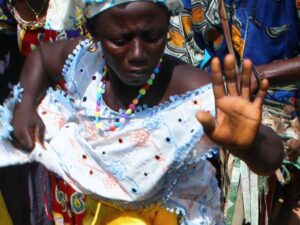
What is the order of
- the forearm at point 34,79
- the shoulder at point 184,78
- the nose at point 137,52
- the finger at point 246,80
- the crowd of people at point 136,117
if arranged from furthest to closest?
the forearm at point 34,79 < the shoulder at point 184,78 < the nose at point 137,52 < the crowd of people at point 136,117 < the finger at point 246,80

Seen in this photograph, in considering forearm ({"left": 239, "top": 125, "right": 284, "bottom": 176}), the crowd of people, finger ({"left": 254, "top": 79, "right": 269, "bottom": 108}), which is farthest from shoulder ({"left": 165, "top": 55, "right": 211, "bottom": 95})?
finger ({"left": 254, "top": 79, "right": 269, "bottom": 108})

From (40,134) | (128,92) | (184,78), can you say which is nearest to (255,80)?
(184,78)

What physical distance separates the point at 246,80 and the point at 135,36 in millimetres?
429

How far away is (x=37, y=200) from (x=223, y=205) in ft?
3.40

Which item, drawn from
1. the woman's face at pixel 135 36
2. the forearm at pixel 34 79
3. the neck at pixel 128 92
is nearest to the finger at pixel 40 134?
the forearm at pixel 34 79

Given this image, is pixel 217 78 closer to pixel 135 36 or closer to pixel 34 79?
pixel 135 36

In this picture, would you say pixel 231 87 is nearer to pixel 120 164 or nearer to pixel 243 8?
pixel 120 164

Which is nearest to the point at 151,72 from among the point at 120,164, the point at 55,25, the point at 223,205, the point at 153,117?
the point at 153,117

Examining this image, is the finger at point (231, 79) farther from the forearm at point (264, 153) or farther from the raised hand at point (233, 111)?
the forearm at point (264, 153)

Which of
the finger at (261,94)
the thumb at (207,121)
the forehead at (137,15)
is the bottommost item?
the thumb at (207,121)

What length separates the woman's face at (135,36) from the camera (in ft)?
7.05

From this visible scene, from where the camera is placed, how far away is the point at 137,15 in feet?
7.06

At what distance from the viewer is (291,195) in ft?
12.8

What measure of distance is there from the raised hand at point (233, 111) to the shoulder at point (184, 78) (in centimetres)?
37
